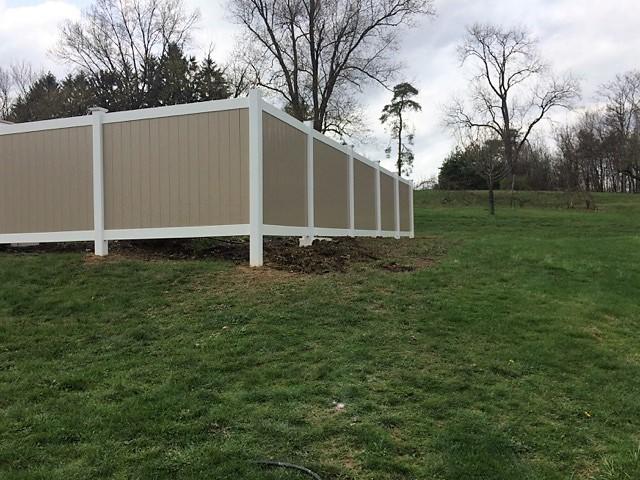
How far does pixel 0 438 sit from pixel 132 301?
2822 mm

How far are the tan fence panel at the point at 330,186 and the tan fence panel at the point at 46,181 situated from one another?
354cm

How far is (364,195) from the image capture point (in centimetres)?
1279

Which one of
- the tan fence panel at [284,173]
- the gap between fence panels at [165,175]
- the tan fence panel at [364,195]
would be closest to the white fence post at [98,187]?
the gap between fence panels at [165,175]

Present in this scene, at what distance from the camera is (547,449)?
3.18 metres

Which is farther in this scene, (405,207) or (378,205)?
(405,207)

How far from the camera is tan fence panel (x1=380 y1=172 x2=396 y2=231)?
578 inches

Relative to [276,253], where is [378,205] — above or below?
above

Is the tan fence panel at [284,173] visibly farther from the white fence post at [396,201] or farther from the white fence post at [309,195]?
the white fence post at [396,201]

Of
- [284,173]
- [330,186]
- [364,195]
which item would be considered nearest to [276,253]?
[284,173]

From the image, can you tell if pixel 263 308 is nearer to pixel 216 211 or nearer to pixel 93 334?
pixel 93 334

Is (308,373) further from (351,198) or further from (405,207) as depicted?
(405,207)

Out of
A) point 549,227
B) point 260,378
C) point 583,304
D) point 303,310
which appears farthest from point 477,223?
point 260,378

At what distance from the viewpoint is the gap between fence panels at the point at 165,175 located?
7.28 metres

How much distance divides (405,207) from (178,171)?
11.0 metres
